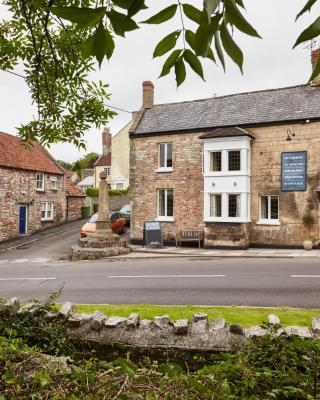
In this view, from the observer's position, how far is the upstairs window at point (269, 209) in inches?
893

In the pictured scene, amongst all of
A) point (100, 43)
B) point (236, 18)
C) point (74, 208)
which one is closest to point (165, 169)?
point (74, 208)

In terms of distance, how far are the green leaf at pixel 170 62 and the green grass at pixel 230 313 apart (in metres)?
5.85

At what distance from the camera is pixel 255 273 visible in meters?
13.9

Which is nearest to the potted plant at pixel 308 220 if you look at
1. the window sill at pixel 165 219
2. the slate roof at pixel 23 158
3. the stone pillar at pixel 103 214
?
the window sill at pixel 165 219

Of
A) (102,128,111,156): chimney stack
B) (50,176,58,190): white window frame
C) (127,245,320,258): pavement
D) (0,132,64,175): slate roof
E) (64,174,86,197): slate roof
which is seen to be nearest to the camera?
(127,245,320,258): pavement

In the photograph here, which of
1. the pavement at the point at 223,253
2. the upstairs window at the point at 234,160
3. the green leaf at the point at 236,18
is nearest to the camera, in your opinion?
Answer: the green leaf at the point at 236,18

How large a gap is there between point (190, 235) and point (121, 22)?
75.1 feet

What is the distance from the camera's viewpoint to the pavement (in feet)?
64.0

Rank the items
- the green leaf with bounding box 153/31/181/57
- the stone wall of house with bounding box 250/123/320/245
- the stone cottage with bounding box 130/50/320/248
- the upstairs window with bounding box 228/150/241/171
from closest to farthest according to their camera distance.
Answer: the green leaf with bounding box 153/31/181/57 < the stone wall of house with bounding box 250/123/320/245 < the stone cottage with bounding box 130/50/320/248 < the upstairs window with bounding box 228/150/241/171

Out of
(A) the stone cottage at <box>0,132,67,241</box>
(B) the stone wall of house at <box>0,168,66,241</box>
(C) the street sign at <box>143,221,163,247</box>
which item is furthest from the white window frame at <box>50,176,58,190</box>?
(C) the street sign at <box>143,221,163,247</box>

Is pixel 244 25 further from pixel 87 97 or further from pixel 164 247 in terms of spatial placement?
pixel 164 247

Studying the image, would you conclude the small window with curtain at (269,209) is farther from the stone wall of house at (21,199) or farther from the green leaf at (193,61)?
the green leaf at (193,61)

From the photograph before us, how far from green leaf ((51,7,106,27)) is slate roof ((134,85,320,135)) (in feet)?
72.3

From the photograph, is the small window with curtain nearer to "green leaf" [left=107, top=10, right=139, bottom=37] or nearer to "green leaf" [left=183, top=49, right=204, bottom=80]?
"green leaf" [left=183, top=49, right=204, bottom=80]
